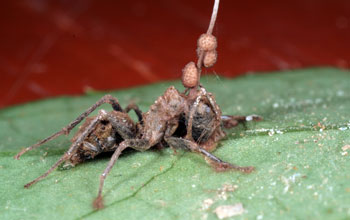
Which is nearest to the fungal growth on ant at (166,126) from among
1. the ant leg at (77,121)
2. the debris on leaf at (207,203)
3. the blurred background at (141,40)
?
the ant leg at (77,121)

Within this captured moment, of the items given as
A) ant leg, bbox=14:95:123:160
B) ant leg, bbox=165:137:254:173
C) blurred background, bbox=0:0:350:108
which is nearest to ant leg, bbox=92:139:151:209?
ant leg, bbox=165:137:254:173

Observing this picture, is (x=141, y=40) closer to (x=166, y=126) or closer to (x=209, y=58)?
(x=166, y=126)

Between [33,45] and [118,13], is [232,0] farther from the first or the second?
[33,45]

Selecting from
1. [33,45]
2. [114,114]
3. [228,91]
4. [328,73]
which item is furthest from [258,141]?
[33,45]

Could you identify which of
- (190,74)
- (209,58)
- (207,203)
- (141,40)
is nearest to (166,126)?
(190,74)

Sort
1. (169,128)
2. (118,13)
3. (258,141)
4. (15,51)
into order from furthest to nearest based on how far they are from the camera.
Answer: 1. (118,13)
2. (15,51)
3. (169,128)
4. (258,141)

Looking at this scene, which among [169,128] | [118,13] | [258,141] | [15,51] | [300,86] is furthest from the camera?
[118,13]

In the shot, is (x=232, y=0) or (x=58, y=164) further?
(x=232, y=0)
